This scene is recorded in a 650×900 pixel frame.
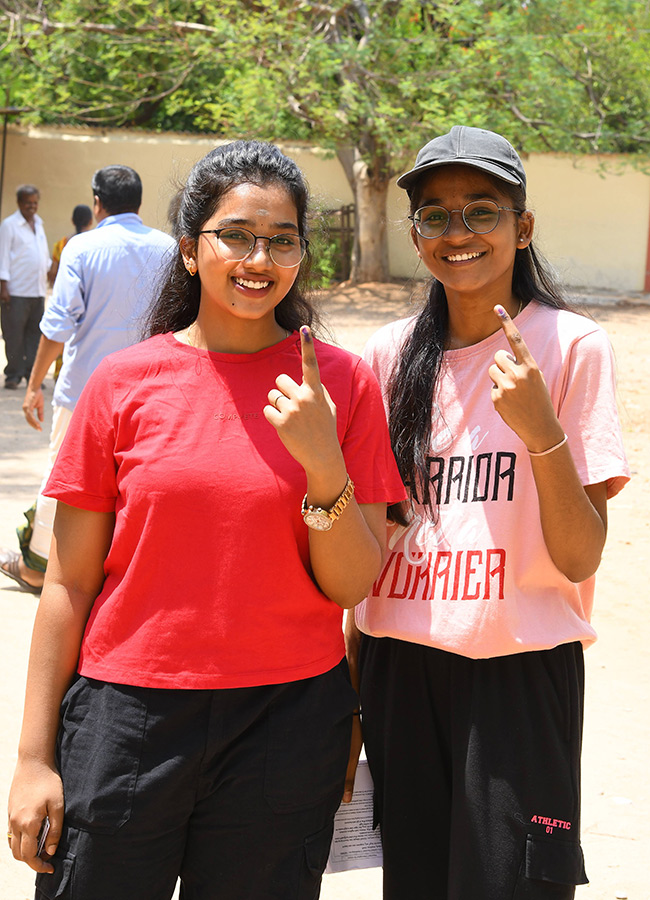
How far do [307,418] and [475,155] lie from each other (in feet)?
2.11

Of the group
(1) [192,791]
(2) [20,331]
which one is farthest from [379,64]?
(1) [192,791]

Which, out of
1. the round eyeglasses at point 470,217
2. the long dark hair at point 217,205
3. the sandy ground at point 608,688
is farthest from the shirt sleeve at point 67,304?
the round eyeglasses at point 470,217

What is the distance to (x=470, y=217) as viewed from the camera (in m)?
1.95

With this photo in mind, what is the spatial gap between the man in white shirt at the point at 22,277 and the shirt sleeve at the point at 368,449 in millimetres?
8881

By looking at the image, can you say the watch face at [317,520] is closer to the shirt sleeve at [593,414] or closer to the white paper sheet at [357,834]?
the shirt sleeve at [593,414]

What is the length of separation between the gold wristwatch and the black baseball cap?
0.66 meters

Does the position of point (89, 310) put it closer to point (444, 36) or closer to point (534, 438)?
point (534, 438)

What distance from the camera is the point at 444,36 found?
16875 millimetres

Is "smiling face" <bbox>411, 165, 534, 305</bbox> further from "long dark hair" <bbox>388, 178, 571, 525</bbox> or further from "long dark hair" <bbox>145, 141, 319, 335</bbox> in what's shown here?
"long dark hair" <bbox>145, 141, 319, 335</bbox>

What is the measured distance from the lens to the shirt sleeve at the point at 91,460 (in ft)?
5.72

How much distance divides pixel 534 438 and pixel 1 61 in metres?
20.6

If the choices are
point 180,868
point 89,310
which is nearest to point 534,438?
point 180,868

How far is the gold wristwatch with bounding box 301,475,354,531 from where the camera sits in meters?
1.67

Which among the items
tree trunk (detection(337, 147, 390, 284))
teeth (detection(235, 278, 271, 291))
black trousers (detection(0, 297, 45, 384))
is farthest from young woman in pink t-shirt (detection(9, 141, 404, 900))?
tree trunk (detection(337, 147, 390, 284))
